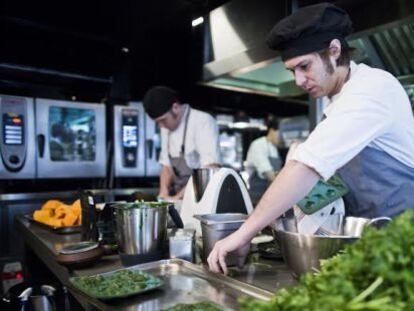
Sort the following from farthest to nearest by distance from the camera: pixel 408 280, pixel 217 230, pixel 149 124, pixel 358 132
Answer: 1. pixel 149 124
2. pixel 217 230
3. pixel 358 132
4. pixel 408 280

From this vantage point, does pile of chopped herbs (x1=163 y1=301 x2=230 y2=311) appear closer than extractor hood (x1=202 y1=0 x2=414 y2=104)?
Yes

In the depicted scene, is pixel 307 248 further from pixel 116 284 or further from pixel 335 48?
pixel 335 48

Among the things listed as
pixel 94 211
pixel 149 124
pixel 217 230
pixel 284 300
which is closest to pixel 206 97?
pixel 149 124

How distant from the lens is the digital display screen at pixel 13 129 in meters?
3.56

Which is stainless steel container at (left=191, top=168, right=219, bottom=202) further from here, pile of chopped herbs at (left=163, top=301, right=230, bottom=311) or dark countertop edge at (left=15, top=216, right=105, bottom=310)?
pile of chopped herbs at (left=163, top=301, right=230, bottom=311)

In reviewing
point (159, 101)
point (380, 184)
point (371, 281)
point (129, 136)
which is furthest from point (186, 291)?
point (129, 136)

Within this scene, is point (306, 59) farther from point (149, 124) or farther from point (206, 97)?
point (206, 97)

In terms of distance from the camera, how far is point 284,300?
60 cm

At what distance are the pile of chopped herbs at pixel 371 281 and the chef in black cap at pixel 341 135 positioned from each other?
18.9 inches

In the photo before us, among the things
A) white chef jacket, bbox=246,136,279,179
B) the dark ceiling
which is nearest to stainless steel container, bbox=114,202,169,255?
the dark ceiling

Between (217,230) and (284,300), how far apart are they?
0.63 meters

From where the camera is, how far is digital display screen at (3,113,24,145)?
3561mm

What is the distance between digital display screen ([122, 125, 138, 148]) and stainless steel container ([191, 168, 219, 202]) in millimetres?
2726

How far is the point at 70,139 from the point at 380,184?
3.38 m
